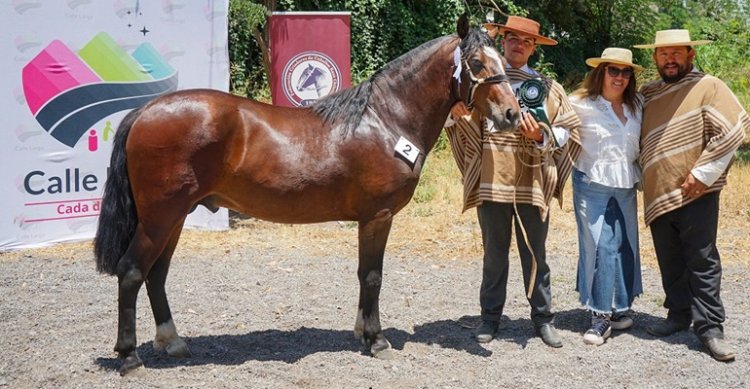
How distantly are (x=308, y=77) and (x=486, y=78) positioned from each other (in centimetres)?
449

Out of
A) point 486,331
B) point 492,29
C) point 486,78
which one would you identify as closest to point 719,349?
point 486,331

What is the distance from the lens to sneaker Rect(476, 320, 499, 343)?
4980mm

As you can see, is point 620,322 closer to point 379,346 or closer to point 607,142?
point 607,142

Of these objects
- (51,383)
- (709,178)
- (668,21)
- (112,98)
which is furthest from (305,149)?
(668,21)

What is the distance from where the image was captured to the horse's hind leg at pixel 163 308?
4582mm

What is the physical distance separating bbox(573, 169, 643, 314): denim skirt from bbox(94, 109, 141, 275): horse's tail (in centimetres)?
296

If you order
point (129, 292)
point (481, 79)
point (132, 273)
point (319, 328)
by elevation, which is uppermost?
point (481, 79)

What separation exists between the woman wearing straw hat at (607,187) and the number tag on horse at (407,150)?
1.19 meters

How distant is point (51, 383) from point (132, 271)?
0.78 metres

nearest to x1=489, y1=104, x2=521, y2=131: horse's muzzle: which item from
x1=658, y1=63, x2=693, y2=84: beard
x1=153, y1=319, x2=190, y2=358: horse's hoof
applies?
x1=658, y1=63, x2=693, y2=84: beard

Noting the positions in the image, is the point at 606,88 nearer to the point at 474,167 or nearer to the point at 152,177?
the point at 474,167

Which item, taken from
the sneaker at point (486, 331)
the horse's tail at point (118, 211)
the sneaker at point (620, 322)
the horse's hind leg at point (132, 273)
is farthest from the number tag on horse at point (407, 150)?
the sneaker at point (620, 322)

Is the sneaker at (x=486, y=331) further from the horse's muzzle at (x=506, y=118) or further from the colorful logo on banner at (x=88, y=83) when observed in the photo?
the colorful logo on banner at (x=88, y=83)

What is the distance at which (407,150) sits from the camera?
179 inches
